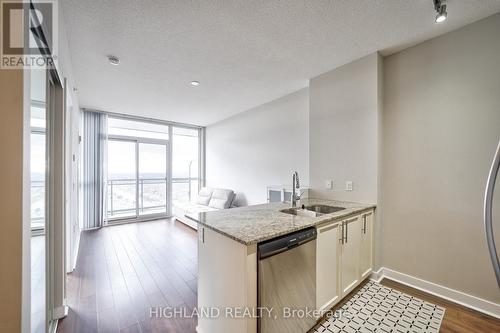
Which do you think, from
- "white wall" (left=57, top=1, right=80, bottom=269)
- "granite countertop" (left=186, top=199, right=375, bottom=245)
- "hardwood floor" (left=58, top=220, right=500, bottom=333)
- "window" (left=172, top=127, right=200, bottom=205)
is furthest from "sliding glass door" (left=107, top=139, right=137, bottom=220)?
"granite countertop" (left=186, top=199, right=375, bottom=245)

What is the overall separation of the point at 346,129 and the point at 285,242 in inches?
75.8

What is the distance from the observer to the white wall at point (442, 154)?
1.93m

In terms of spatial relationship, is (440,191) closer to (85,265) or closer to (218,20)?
(218,20)

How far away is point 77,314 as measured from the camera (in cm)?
193

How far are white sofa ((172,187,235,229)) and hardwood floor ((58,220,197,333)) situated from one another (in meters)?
0.69

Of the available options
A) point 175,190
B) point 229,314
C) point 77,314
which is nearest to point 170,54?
point 229,314

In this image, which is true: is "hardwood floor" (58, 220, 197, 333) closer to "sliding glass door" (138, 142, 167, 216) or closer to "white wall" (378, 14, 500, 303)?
"sliding glass door" (138, 142, 167, 216)

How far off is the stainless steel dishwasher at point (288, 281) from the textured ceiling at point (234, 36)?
1.96 meters

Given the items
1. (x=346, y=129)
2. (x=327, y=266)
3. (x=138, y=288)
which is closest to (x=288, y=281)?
(x=327, y=266)

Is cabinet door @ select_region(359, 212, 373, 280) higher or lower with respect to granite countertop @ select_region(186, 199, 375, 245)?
lower

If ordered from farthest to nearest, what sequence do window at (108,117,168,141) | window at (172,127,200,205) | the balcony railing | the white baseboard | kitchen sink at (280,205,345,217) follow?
1. window at (172,127,200,205)
2. the balcony railing
3. window at (108,117,168,141)
4. kitchen sink at (280,205,345,217)
5. the white baseboard

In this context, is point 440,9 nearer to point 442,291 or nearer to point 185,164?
point 442,291

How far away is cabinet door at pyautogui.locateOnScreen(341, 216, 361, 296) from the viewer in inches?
80.0

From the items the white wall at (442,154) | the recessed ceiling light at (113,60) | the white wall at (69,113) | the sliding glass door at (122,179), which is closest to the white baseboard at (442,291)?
the white wall at (442,154)
